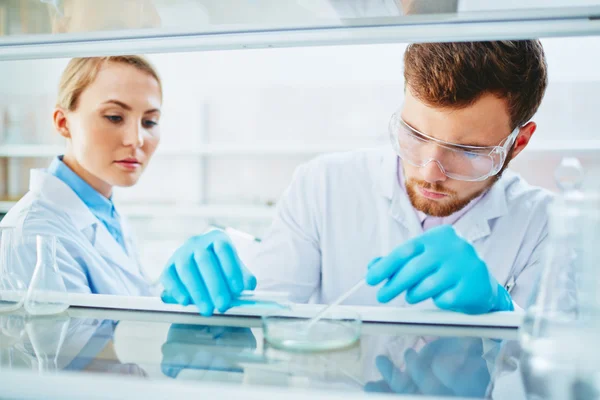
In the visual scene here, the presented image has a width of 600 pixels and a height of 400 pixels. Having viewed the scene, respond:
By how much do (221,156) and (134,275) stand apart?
279cm

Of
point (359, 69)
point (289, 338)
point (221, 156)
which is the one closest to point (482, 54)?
point (289, 338)

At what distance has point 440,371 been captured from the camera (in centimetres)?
82

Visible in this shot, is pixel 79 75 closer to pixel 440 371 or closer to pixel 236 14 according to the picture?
pixel 236 14

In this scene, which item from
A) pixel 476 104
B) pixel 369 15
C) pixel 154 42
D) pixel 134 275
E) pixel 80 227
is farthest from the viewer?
pixel 134 275

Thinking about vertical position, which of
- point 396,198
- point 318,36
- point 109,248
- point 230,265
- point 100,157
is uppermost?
point 318,36

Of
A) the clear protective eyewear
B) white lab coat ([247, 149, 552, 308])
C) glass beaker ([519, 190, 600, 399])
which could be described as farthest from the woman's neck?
glass beaker ([519, 190, 600, 399])

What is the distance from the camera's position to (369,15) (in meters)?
0.83

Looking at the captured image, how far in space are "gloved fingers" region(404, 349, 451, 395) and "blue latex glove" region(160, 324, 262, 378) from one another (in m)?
0.27

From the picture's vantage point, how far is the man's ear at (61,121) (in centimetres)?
189

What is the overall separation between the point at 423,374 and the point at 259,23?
2.21 feet

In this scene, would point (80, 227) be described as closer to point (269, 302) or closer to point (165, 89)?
point (269, 302)

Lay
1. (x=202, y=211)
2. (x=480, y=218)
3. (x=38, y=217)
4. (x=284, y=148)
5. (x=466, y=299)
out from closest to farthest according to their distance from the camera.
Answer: (x=466, y=299) → (x=38, y=217) → (x=480, y=218) → (x=284, y=148) → (x=202, y=211)

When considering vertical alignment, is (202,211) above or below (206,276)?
below

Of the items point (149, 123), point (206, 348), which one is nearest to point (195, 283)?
point (206, 348)
